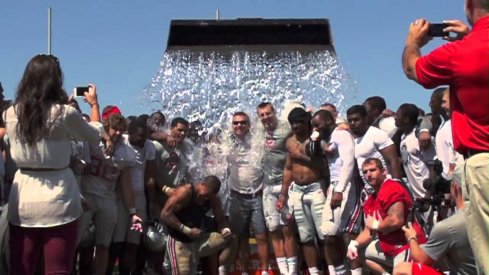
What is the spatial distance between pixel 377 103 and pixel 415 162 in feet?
4.20

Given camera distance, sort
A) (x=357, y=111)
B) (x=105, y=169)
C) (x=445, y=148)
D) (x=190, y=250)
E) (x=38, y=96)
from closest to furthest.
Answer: (x=38, y=96) → (x=445, y=148) → (x=105, y=169) → (x=190, y=250) → (x=357, y=111)

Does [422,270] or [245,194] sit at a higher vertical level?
[245,194]

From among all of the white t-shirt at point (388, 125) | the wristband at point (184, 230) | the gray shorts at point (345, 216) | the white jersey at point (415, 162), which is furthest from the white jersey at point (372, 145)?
the wristband at point (184, 230)

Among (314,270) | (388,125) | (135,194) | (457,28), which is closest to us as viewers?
(457,28)

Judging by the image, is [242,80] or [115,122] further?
[242,80]

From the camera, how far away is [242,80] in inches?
476

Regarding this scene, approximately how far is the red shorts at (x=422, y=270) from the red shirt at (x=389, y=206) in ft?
3.19

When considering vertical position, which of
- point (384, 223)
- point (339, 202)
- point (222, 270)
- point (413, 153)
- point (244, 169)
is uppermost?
point (413, 153)

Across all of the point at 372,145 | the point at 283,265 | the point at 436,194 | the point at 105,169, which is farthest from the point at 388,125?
the point at 105,169

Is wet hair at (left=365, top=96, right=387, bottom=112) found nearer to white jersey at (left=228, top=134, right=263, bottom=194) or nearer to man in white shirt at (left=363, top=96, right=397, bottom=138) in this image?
man in white shirt at (left=363, top=96, right=397, bottom=138)

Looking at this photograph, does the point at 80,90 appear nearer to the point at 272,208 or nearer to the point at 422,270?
the point at 422,270

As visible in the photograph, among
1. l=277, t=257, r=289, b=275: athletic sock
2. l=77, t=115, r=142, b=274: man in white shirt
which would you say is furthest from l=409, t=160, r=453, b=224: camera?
l=77, t=115, r=142, b=274: man in white shirt

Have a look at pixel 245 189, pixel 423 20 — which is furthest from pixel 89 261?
pixel 423 20

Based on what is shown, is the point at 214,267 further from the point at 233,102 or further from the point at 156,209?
the point at 233,102
